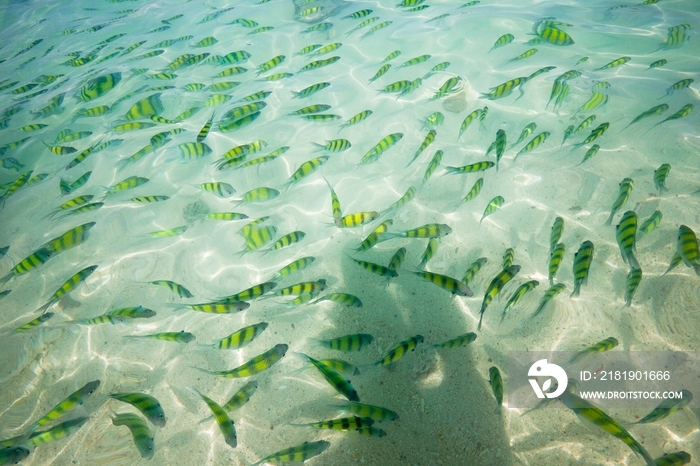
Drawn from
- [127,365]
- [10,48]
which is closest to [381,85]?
[127,365]

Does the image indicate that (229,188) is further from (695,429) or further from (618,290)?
(695,429)

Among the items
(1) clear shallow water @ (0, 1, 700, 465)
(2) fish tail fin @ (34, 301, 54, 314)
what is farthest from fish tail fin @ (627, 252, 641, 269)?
(2) fish tail fin @ (34, 301, 54, 314)

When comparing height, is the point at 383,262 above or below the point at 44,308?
below

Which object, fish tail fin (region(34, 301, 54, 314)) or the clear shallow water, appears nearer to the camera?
the clear shallow water

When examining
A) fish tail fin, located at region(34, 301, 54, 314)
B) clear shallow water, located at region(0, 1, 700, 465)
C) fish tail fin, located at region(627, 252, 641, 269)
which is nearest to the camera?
fish tail fin, located at region(627, 252, 641, 269)

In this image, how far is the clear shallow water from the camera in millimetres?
2859

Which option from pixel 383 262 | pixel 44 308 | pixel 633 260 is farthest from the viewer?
pixel 383 262

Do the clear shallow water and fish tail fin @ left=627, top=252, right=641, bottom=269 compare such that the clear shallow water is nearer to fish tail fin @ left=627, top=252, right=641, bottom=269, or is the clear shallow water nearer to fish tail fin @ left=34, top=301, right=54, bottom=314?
fish tail fin @ left=34, top=301, right=54, bottom=314

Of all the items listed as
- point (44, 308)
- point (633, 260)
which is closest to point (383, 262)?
point (633, 260)

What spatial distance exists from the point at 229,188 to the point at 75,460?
3282 mm

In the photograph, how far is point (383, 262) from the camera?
403 cm

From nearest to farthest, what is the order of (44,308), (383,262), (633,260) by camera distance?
(633,260) < (44,308) < (383,262)

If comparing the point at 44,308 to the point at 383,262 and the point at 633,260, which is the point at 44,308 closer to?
the point at 383,262

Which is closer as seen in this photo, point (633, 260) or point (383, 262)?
point (633, 260)
